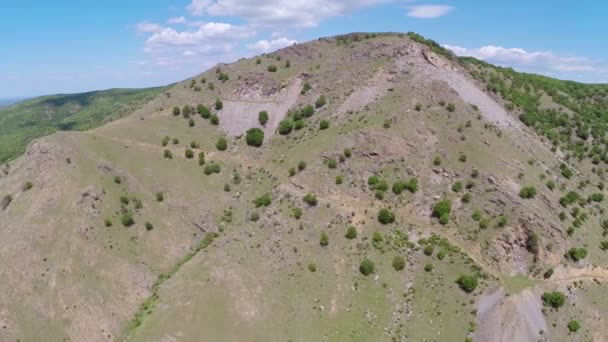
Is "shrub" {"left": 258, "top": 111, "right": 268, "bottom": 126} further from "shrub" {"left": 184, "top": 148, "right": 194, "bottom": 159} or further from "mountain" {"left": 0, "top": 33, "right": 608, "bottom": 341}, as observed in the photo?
"shrub" {"left": 184, "top": 148, "right": 194, "bottom": 159}

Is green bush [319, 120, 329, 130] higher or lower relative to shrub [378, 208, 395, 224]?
higher

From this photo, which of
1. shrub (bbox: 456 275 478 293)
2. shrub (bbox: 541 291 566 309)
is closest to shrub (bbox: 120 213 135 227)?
shrub (bbox: 456 275 478 293)

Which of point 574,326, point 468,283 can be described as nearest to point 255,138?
point 468,283

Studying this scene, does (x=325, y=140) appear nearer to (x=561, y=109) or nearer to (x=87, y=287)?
(x=87, y=287)

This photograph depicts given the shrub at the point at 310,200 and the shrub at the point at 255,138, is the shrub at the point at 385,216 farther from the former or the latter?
the shrub at the point at 255,138

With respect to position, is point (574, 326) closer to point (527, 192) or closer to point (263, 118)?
point (527, 192)

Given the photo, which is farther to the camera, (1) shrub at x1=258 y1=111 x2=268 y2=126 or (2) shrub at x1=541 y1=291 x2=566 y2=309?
(1) shrub at x1=258 y1=111 x2=268 y2=126

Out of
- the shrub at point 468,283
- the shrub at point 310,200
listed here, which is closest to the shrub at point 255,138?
the shrub at point 310,200
